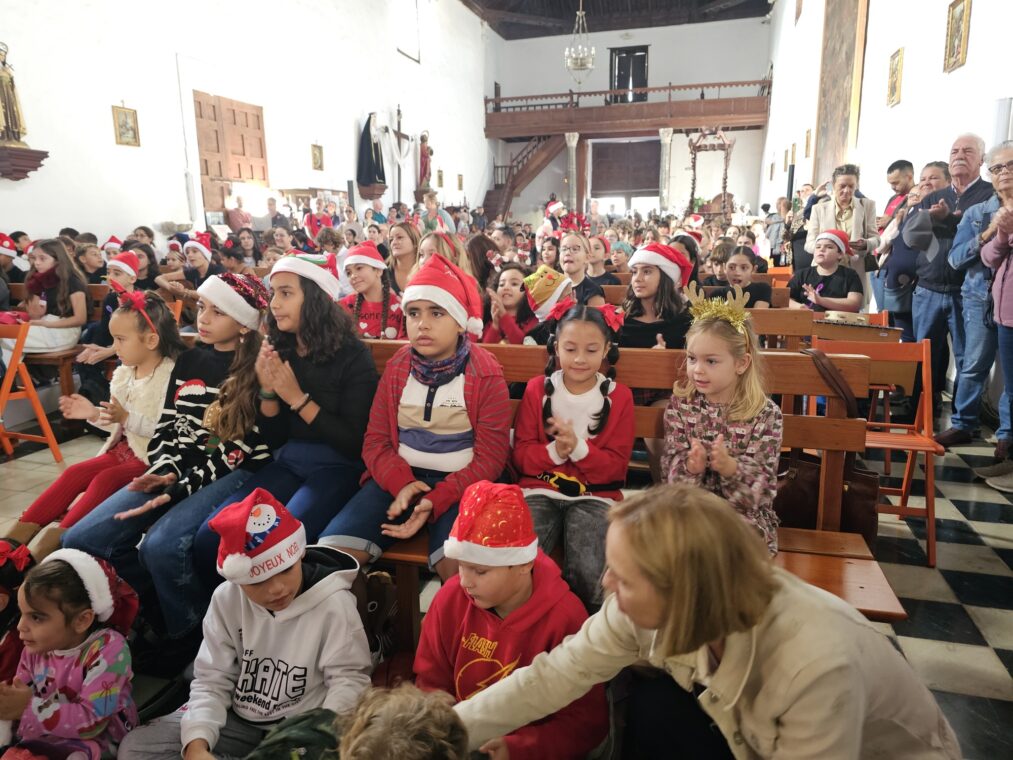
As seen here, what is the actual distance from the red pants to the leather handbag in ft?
8.22

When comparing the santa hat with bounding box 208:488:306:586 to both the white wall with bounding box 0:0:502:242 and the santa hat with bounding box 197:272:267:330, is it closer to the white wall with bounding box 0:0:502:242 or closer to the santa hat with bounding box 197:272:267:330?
the santa hat with bounding box 197:272:267:330

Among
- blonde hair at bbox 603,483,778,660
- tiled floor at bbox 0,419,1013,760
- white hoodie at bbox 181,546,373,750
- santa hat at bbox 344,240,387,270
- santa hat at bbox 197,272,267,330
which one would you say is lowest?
tiled floor at bbox 0,419,1013,760

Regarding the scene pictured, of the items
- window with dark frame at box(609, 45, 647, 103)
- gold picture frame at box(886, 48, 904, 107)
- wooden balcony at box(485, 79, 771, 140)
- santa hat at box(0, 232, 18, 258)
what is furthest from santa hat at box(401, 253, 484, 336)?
window with dark frame at box(609, 45, 647, 103)

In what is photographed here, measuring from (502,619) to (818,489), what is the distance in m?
1.34

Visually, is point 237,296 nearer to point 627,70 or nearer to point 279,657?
point 279,657

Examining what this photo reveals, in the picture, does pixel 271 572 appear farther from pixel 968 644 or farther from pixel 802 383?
pixel 968 644

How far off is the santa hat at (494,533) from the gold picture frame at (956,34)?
19.4 feet

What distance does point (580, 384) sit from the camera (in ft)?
8.08

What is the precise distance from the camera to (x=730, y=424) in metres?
2.24

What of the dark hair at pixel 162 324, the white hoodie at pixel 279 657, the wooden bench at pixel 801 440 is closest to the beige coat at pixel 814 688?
the wooden bench at pixel 801 440

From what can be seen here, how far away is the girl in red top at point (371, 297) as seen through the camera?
412 centimetres

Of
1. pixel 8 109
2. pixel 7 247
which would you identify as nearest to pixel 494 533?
pixel 7 247

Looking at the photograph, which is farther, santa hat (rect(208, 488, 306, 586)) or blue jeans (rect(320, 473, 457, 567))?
blue jeans (rect(320, 473, 457, 567))

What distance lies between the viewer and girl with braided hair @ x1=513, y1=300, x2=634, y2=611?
7.30 feet
